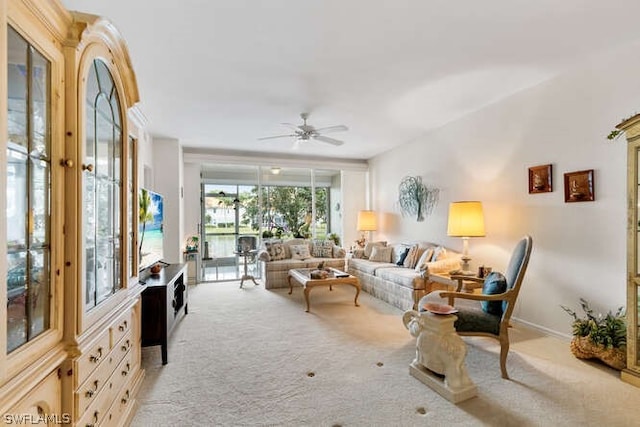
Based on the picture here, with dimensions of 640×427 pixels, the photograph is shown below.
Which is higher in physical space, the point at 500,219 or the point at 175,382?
the point at 500,219

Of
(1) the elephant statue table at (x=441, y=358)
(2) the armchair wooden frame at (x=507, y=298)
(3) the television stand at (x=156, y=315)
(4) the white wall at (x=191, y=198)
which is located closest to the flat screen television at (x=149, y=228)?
(3) the television stand at (x=156, y=315)

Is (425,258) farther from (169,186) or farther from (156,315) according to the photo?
(169,186)

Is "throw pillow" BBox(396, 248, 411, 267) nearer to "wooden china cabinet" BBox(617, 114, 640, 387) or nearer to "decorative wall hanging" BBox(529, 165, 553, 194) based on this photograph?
"decorative wall hanging" BBox(529, 165, 553, 194)

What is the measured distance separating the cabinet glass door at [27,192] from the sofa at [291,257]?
435cm

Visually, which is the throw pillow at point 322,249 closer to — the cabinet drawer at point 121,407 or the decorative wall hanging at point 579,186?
the decorative wall hanging at point 579,186

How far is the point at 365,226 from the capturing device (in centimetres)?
654

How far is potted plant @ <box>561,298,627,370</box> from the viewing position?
2.41 m

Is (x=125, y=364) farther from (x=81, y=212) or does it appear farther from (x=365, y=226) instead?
(x=365, y=226)

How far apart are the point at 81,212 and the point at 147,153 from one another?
421cm

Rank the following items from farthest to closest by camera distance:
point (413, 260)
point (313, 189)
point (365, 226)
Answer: point (313, 189) → point (365, 226) → point (413, 260)

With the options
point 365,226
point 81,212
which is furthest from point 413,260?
point 81,212

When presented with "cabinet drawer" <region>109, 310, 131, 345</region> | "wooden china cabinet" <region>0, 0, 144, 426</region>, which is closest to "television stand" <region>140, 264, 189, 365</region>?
"cabinet drawer" <region>109, 310, 131, 345</region>

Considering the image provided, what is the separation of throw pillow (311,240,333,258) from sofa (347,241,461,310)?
49cm

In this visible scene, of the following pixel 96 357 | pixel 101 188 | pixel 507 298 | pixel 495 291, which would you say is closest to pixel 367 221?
pixel 495 291
